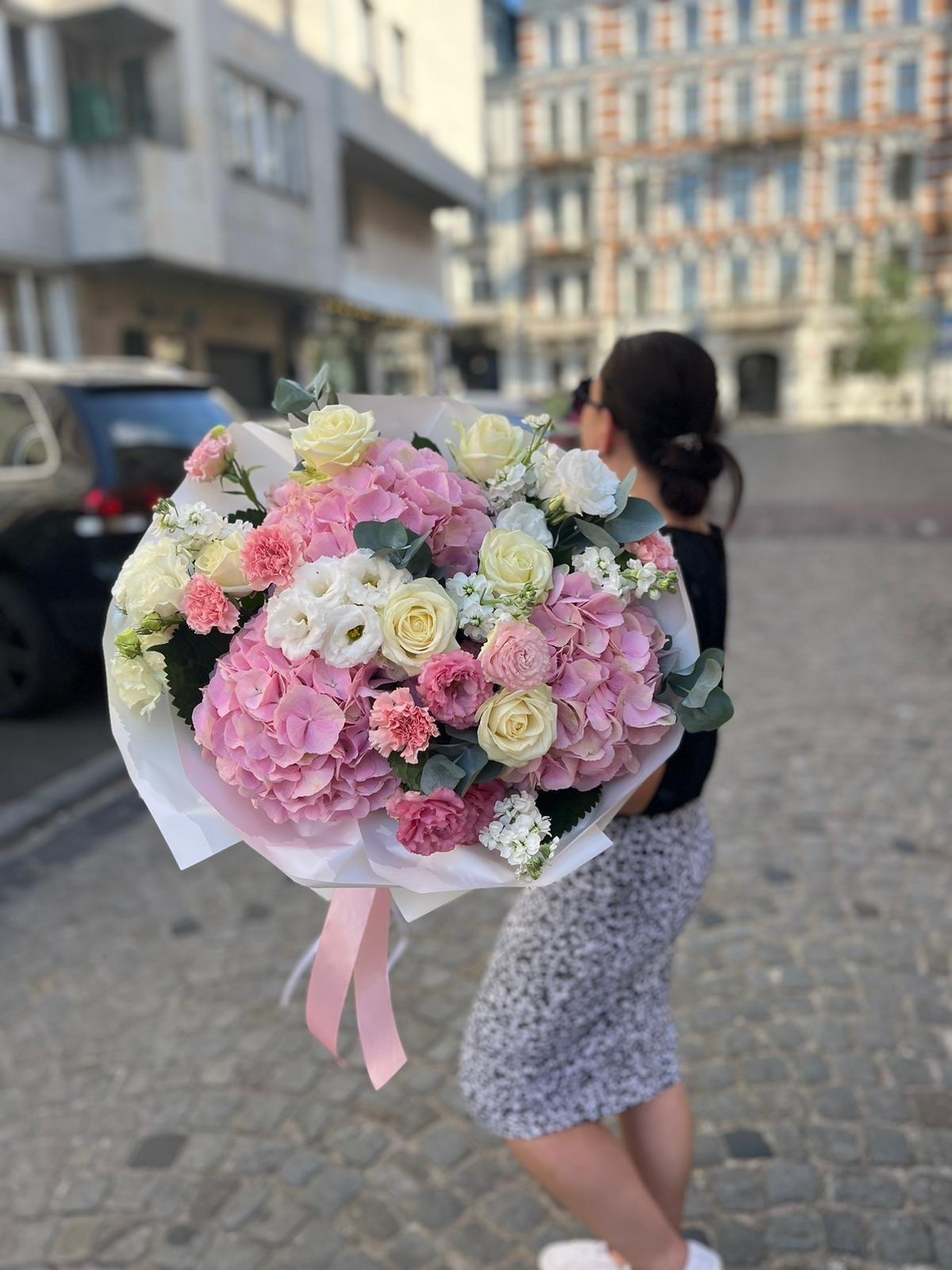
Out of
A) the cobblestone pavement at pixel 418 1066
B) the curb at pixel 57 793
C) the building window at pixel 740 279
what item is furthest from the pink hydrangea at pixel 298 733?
the building window at pixel 740 279

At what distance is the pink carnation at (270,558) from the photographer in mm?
1313

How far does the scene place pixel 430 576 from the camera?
1.38m

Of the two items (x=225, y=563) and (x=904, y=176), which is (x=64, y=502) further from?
(x=904, y=176)

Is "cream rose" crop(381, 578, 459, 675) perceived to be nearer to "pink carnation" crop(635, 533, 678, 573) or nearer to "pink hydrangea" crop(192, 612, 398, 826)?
"pink hydrangea" crop(192, 612, 398, 826)

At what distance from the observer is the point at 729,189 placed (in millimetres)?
43094

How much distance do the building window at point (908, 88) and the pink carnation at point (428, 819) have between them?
49.0 metres

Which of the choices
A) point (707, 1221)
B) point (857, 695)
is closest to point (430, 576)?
point (707, 1221)

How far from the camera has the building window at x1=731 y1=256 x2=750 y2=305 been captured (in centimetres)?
4325

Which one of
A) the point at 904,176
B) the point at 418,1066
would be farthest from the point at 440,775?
the point at 904,176

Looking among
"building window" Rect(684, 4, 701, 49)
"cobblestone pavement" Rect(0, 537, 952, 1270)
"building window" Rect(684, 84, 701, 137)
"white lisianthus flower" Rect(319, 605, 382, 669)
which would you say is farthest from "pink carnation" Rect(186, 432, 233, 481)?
"building window" Rect(684, 4, 701, 49)

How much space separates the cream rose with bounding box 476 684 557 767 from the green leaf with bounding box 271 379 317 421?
0.54 m

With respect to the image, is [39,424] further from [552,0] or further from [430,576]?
[552,0]

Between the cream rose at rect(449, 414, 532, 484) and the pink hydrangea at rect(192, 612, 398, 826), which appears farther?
the cream rose at rect(449, 414, 532, 484)

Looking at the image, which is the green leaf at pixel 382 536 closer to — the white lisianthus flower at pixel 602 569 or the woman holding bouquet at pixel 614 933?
the white lisianthus flower at pixel 602 569
